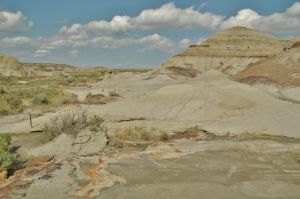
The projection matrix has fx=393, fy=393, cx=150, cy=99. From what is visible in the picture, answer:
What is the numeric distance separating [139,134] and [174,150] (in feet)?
9.03

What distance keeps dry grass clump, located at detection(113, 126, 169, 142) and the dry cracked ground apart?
1.3 inches

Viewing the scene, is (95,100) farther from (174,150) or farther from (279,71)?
(174,150)

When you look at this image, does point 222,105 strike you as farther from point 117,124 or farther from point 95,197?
point 95,197

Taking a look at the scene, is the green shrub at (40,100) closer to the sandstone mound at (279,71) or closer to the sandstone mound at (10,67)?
the sandstone mound at (279,71)

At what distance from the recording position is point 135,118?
15.2 meters

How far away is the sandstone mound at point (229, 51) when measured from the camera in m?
57.4

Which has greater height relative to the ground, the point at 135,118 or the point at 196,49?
the point at 196,49

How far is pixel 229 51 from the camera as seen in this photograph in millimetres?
61219

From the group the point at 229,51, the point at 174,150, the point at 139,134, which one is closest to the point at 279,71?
the point at 139,134

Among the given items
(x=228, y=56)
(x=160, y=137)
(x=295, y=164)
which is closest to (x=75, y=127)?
(x=160, y=137)

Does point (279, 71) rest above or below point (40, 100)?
above

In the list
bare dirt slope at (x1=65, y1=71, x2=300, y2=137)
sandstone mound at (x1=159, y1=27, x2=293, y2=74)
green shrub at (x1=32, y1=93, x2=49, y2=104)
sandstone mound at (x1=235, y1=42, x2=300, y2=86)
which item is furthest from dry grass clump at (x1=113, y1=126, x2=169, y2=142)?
sandstone mound at (x1=159, y1=27, x2=293, y2=74)

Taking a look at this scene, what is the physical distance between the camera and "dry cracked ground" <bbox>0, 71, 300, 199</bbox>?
7016mm

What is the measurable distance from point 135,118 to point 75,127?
3.96 meters
